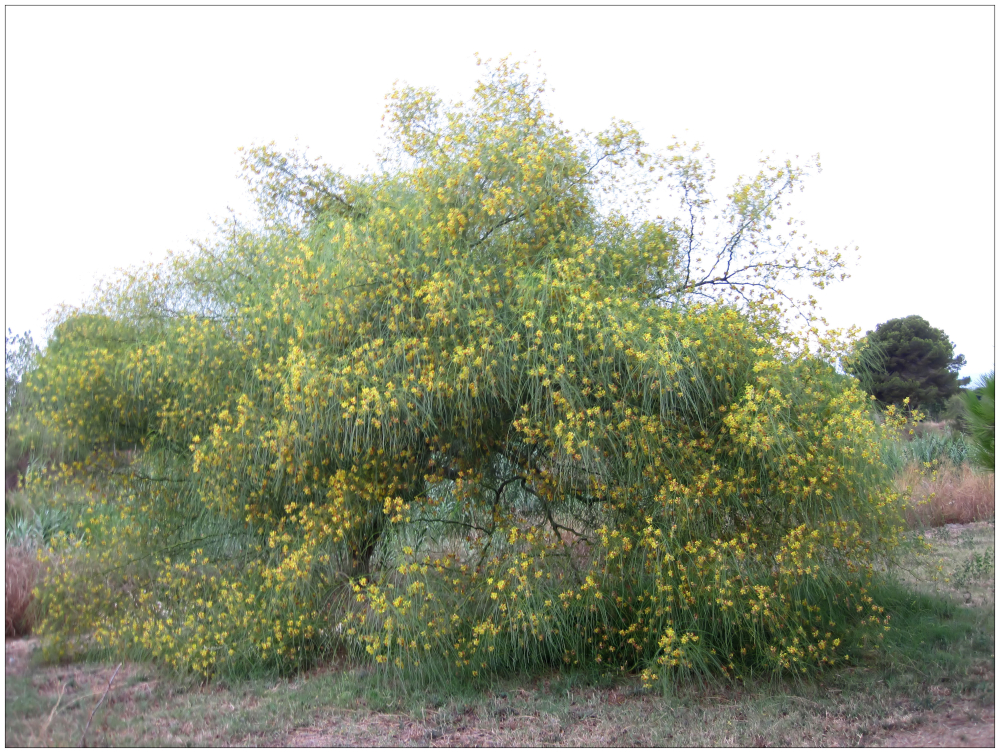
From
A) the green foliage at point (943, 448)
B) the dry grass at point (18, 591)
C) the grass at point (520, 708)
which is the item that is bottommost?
the grass at point (520, 708)

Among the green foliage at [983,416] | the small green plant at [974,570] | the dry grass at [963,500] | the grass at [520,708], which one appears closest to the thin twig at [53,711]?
the grass at [520,708]

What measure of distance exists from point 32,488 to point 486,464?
4.40m

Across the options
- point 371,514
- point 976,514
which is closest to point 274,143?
point 371,514

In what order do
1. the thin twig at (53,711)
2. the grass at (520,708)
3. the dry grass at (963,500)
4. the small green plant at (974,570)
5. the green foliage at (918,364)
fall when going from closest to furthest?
the thin twig at (53,711)
the grass at (520,708)
the small green plant at (974,570)
the dry grass at (963,500)
the green foliage at (918,364)

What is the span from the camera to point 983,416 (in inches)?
340

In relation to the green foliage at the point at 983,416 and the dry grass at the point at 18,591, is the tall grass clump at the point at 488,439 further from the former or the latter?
the green foliage at the point at 983,416

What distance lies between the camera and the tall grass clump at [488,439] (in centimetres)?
580

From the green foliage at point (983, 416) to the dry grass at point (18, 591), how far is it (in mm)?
10000

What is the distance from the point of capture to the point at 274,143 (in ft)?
25.8

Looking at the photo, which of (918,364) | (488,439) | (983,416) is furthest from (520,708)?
(918,364)

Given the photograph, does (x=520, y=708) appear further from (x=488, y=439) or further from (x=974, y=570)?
(x=974, y=570)

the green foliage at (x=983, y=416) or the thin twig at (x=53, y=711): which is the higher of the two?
the green foliage at (x=983, y=416)

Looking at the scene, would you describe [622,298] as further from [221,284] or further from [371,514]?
[221,284]

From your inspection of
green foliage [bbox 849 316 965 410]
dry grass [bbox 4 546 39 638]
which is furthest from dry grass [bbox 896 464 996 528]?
dry grass [bbox 4 546 39 638]
